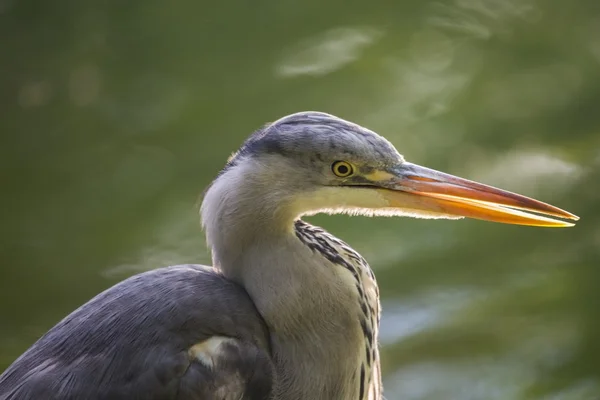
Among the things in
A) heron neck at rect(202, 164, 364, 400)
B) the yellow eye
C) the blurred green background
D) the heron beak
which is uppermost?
the blurred green background

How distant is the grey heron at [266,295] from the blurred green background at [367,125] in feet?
3.04

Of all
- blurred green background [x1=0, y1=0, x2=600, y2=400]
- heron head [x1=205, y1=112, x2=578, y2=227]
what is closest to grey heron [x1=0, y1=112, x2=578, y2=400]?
heron head [x1=205, y1=112, x2=578, y2=227]

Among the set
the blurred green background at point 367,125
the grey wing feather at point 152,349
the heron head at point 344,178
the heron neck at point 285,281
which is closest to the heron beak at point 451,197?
the heron head at point 344,178

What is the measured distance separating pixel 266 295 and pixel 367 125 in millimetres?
1978

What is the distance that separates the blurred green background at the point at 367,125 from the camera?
2.89 metres

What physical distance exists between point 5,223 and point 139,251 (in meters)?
0.57

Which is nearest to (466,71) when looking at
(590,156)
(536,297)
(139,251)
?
(590,156)

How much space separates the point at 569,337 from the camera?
110 inches

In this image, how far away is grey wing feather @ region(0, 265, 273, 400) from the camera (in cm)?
164

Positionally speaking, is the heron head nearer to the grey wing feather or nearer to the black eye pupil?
the black eye pupil

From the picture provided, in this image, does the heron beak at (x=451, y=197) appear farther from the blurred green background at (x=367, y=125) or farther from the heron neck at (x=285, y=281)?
the blurred green background at (x=367, y=125)

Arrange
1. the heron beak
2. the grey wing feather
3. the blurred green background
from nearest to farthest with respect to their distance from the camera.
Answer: the grey wing feather < the heron beak < the blurred green background

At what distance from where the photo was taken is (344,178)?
1745 mm

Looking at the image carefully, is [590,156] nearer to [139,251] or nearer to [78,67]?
[139,251]
